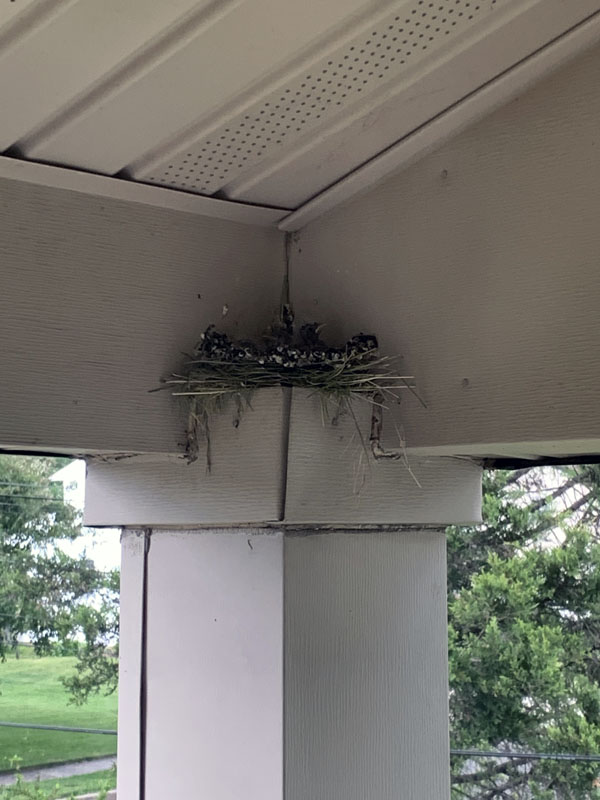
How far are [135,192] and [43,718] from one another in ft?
3.13

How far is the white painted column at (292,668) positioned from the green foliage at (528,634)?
46cm

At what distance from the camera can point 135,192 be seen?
3.35 ft

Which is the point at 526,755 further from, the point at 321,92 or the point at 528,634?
the point at 321,92

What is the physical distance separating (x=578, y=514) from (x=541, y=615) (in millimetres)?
221

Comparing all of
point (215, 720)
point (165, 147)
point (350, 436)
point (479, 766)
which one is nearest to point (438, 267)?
point (350, 436)

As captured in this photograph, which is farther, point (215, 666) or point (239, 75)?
point (215, 666)

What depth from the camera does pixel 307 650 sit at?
108 cm

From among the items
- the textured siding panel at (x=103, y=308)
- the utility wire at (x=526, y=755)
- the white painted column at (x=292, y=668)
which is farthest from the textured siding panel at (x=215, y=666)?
the utility wire at (x=526, y=755)

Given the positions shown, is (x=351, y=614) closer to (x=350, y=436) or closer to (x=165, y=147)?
(x=350, y=436)

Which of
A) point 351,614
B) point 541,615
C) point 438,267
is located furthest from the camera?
point 541,615

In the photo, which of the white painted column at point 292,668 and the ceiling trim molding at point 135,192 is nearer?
the ceiling trim molding at point 135,192

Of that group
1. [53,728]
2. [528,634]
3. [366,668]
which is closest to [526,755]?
[528,634]

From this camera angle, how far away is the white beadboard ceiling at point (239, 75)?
787 mm

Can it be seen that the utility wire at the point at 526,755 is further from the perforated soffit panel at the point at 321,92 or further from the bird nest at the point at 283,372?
the perforated soffit panel at the point at 321,92
